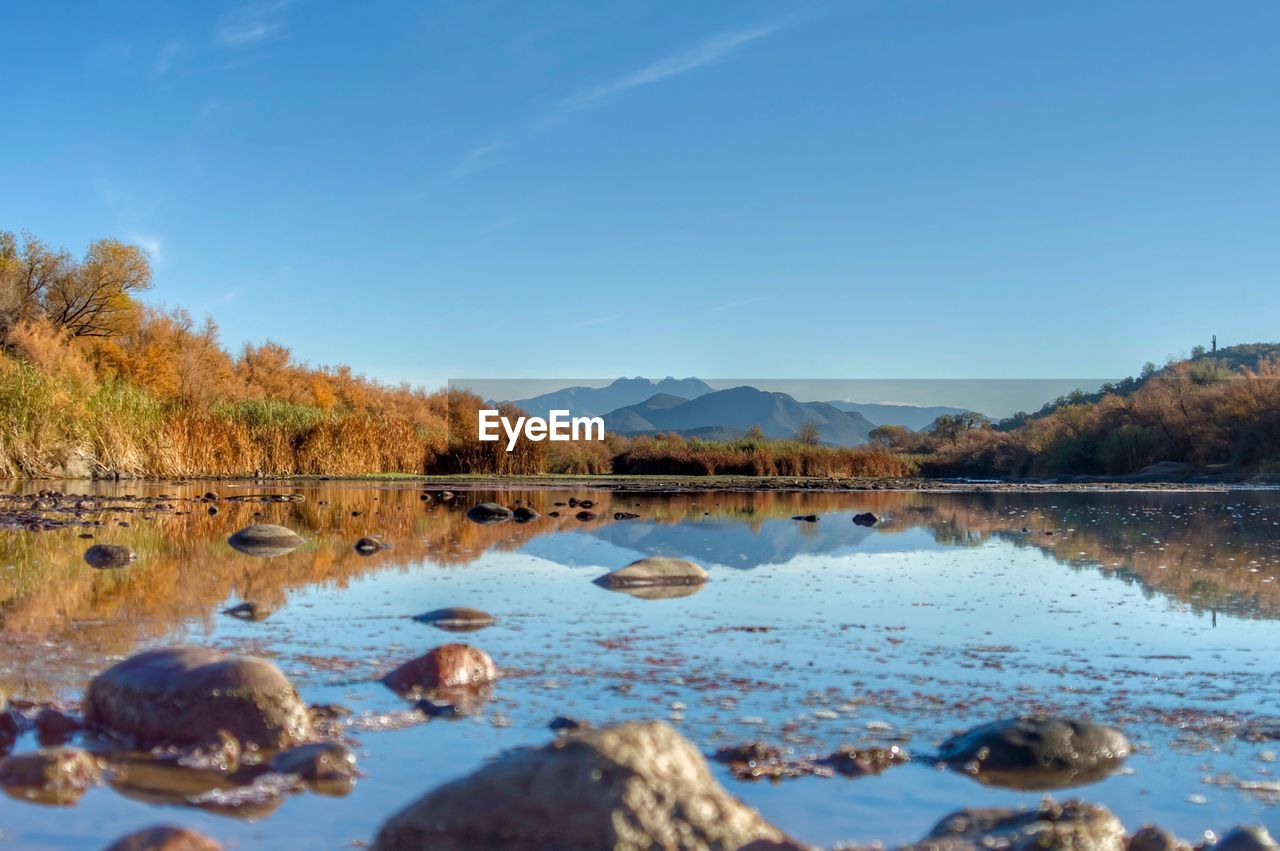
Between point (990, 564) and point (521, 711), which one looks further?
point (990, 564)

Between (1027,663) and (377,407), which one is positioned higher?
(377,407)

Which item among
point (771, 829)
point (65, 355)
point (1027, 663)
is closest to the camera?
point (771, 829)

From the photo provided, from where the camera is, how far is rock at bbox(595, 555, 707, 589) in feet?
23.0

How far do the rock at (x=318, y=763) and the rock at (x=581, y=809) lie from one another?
2.18 feet

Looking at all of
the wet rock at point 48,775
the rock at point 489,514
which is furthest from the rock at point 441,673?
Answer: the rock at point 489,514

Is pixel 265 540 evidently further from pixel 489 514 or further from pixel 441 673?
pixel 441 673

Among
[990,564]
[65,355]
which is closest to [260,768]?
[990,564]

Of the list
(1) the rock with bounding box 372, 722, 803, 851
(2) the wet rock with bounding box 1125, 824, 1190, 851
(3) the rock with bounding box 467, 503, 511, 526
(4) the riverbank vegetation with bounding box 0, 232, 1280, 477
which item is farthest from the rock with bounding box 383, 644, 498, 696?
(4) the riverbank vegetation with bounding box 0, 232, 1280, 477

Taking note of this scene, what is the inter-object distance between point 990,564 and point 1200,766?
5.53 metres

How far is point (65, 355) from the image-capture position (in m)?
31.1

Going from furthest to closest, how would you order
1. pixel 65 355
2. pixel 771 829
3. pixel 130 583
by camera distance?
pixel 65 355 < pixel 130 583 < pixel 771 829

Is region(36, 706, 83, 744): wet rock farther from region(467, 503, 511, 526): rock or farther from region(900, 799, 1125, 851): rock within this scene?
region(467, 503, 511, 526): rock

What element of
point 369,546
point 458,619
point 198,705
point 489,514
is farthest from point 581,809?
point 489,514

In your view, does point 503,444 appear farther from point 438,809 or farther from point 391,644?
point 438,809
